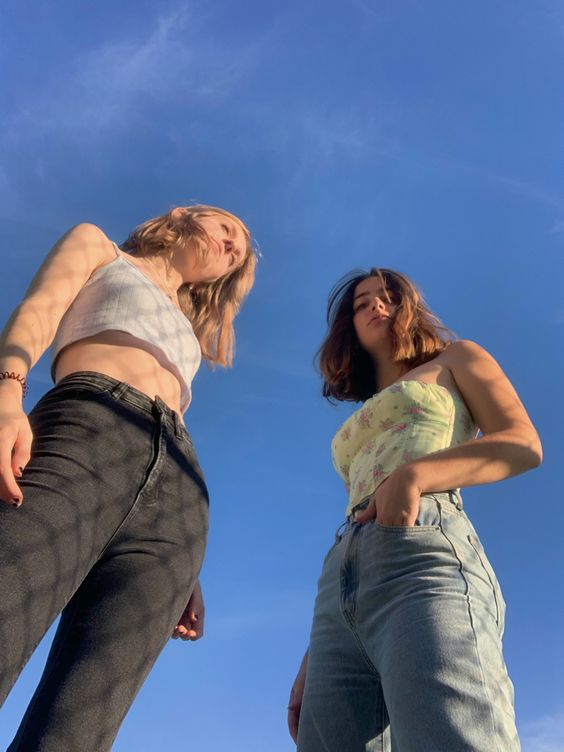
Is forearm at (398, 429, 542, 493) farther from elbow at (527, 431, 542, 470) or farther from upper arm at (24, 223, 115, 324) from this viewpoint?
upper arm at (24, 223, 115, 324)

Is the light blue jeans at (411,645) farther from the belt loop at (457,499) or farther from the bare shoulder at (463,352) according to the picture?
the bare shoulder at (463,352)

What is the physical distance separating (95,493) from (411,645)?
66 centimetres

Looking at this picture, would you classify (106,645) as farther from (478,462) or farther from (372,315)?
(372,315)

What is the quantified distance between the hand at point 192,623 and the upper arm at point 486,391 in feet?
2.82

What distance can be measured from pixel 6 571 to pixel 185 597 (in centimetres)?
46

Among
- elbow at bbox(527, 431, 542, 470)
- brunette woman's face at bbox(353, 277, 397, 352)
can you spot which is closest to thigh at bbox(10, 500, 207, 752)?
elbow at bbox(527, 431, 542, 470)

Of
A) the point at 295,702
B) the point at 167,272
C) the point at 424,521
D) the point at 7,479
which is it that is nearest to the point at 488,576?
the point at 424,521

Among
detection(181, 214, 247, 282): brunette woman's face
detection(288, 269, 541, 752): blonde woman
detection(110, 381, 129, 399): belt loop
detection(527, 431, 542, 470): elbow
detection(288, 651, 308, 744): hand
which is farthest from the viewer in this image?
detection(181, 214, 247, 282): brunette woman's face

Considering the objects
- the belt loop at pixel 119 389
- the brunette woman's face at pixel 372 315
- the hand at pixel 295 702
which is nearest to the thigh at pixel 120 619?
the belt loop at pixel 119 389

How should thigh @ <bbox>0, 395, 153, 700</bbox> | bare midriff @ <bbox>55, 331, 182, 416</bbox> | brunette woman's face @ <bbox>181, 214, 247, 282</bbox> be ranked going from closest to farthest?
thigh @ <bbox>0, 395, 153, 700</bbox>
bare midriff @ <bbox>55, 331, 182, 416</bbox>
brunette woman's face @ <bbox>181, 214, 247, 282</bbox>

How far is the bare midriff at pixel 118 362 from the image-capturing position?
1.55m

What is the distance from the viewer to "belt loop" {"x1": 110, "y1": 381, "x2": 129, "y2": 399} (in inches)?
56.9

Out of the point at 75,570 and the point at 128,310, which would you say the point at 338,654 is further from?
the point at 128,310

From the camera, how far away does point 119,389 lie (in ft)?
4.80
